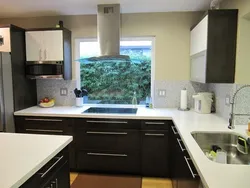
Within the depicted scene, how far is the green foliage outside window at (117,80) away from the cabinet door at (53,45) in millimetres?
513

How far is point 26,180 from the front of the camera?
1.13m

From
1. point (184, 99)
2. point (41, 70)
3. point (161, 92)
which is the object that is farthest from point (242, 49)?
point (41, 70)

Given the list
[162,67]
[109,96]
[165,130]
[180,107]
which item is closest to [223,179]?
[165,130]

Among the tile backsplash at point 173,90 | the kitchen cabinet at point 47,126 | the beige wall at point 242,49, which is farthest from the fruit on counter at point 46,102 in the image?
the beige wall at point 242,49

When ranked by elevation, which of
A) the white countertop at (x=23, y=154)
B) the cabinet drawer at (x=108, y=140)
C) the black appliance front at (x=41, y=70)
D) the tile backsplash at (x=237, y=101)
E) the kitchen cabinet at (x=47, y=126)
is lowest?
the cabinet drawer at (x=108, y=140)

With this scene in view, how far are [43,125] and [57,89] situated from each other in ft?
2.53

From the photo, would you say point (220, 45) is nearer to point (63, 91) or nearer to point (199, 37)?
point (199, 37)

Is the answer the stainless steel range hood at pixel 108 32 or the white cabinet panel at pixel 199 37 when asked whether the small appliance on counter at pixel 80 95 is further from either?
the white cabinet panel at pixel 199 37

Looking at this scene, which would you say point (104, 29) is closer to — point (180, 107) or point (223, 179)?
point (180, 107)

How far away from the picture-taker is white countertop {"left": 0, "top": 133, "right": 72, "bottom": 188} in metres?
1.08

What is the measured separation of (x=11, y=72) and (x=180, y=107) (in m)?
2.51

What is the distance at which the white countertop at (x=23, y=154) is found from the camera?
3.53 feet

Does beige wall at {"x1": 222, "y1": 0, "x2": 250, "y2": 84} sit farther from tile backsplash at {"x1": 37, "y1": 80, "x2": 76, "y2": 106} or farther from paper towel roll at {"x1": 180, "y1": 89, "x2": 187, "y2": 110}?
tile backsplash at {"x1": 37, "y1": 80, "x2": 76, "y2": 106}

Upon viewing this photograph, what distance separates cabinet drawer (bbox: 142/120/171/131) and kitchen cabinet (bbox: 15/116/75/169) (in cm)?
103
